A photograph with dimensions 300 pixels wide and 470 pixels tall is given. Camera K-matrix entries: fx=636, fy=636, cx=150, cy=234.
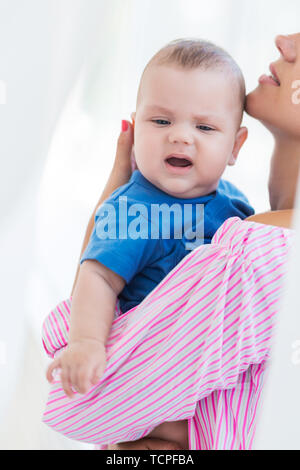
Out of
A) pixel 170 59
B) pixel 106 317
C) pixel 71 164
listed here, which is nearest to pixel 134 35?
pixel 71 164

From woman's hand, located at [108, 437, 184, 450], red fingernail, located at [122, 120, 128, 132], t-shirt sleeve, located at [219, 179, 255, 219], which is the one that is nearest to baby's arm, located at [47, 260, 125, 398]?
woman's hand, located at [108, 437, 184, 450]

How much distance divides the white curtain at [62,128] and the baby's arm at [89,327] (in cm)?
40

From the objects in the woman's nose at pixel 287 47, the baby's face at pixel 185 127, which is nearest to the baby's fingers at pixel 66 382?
the baby's face at pixel 185 127

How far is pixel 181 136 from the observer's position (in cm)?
85

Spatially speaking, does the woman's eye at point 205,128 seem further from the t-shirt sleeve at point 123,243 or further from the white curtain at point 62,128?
the white curtain at point 62,128

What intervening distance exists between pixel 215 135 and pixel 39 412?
0.68m

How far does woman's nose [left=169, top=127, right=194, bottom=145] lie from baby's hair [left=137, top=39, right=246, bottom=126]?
0.09m

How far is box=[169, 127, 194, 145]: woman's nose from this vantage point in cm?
85

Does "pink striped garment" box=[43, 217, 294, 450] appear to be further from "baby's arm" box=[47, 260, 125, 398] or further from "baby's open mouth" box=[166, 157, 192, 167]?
"baby's open mouth" box=[166, 157, 192, 167]

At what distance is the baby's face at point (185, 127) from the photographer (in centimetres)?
86

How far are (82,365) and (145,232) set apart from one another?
19 centimetres

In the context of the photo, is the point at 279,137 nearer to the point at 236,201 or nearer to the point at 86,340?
the point at 236,201

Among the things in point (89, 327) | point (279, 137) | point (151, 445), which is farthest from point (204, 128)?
point (151, 445)
